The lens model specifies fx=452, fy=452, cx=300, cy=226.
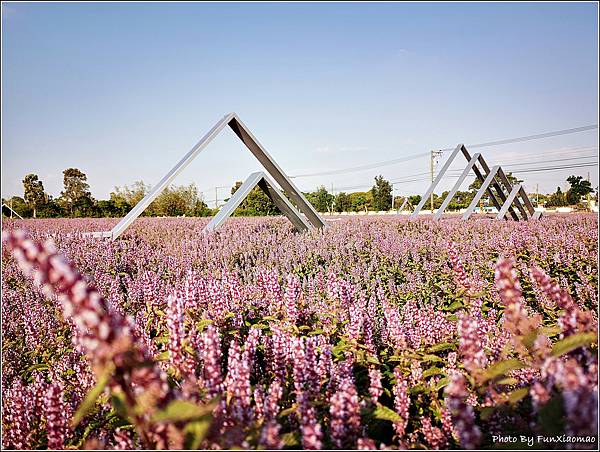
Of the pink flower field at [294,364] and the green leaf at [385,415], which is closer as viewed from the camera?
the pink flower field at [294,364]

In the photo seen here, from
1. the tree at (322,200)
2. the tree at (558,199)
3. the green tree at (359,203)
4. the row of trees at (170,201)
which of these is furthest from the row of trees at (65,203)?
the tree at (558,199)

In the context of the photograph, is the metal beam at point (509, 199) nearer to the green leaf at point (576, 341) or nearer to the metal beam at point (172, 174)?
the metal beam at point (172, 174)

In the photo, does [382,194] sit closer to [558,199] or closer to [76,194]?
[558,199]

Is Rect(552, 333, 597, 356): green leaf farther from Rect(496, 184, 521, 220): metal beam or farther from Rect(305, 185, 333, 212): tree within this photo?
Rect(305, 185, 333, 212): tree

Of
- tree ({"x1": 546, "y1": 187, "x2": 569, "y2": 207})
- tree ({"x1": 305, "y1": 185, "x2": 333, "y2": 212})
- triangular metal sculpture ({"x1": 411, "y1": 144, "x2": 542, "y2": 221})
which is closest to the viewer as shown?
→ triangular metal sculpture ({"x1": 411, "y1": 144, "x2": 542, "y2": 221})

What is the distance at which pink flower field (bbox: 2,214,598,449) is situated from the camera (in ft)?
3.63

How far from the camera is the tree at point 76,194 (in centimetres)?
1628

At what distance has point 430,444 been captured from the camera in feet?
5.84

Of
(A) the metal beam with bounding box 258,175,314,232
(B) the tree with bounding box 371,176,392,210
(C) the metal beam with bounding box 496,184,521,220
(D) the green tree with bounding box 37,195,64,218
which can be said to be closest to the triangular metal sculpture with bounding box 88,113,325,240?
(A) the metal beam with bounding box 258,175,314,232

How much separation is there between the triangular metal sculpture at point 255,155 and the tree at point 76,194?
956 centimetres

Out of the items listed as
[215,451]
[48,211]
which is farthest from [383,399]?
[48,211]

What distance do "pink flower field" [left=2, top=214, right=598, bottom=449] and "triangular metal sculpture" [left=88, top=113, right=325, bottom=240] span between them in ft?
9.68

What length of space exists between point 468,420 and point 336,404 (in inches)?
16.0

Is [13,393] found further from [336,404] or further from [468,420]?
[468,420]
